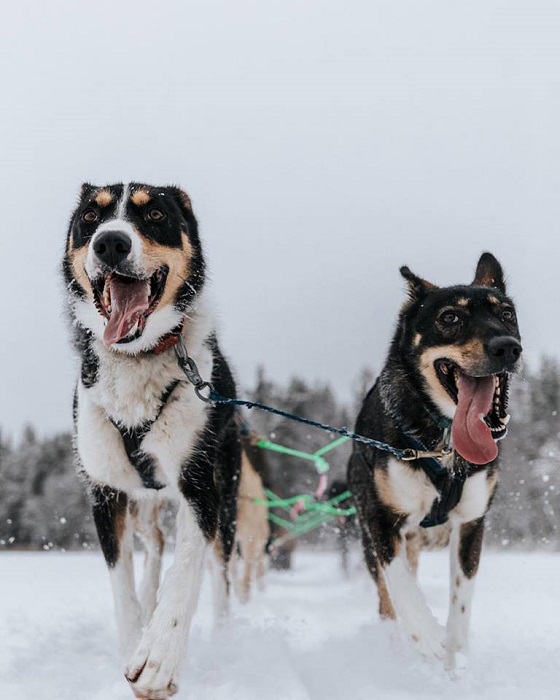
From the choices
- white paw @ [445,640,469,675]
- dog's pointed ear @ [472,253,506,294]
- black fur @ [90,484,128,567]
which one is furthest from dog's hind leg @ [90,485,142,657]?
dog's pointed ear @ [472,253,506,294]

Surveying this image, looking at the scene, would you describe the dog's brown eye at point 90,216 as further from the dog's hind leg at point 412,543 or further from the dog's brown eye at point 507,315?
the dog's hind leg at point 412,543

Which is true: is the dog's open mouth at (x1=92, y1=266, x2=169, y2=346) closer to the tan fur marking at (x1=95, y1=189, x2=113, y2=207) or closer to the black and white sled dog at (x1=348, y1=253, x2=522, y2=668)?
the tan fur marking at (x1=95, y1=189, x2=113, y2=207)

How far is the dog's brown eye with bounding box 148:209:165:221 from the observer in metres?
3.21

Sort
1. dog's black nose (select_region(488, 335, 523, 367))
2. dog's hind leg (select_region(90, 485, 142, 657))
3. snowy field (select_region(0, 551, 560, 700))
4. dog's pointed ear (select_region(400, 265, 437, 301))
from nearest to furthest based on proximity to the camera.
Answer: snowy field (select_region(0, 551, 560, 700))
dog's black nose (select_region(488, 335, 523, 367))
dog's hind leg (select_region(90, 485, 142, 657))
dog's pointed ear (select_region(400, 265, 437, 301))

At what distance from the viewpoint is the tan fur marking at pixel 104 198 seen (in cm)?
325

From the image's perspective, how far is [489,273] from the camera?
4125mm

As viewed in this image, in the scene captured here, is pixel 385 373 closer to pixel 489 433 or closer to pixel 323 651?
pixel 489 433

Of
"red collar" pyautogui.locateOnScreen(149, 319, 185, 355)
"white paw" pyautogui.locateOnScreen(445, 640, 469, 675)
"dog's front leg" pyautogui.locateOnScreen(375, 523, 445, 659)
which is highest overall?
"red collar" pyautogui.locateOnScreen(149, 319, 185, 355)

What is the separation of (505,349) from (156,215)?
5.13 feet

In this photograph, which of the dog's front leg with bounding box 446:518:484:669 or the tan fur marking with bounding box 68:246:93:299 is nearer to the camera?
the tan fur marking with bounding box 68:246:93:299

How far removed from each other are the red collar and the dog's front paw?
4.14ft

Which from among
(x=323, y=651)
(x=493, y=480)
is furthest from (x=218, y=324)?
(x=323, y=651)

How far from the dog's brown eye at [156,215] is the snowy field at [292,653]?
1890mm

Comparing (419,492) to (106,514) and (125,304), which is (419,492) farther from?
(125,304)
